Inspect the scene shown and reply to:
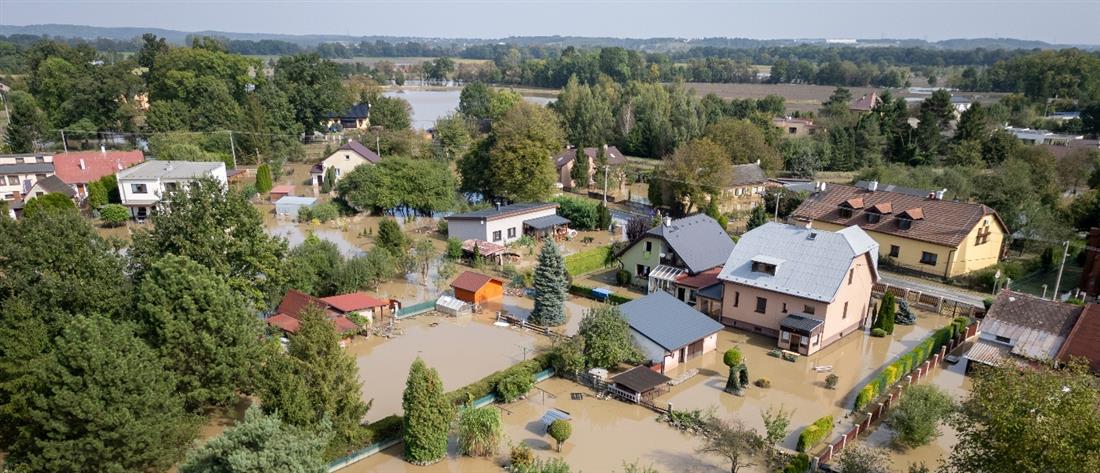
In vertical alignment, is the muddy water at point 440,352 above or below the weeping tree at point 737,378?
below

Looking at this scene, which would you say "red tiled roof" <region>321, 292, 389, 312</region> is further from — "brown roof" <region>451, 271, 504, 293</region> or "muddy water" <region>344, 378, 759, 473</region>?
"muddy water" <region>344, 378, 759, 473</region>

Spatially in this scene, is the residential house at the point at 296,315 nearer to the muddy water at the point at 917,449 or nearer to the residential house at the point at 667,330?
the residential house at the point at 667,330

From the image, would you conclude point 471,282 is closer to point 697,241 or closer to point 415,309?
point 415,309

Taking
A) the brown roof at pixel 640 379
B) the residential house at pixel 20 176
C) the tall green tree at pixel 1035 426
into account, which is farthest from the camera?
the residential house at pixel 20 176

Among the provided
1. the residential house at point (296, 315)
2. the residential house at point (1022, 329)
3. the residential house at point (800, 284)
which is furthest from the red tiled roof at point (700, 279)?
the residential house at point (296, 315)

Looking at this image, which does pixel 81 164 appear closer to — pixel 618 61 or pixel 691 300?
pixel 691 300

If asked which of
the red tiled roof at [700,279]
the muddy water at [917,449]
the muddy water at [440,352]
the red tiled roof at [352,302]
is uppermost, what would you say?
the red tiled roof at [700,279]

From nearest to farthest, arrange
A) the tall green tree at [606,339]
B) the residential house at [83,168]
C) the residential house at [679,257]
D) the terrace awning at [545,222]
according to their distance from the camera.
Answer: the tall green tree at [606,339] → the residential house at [679,257] → the terrace awning at [545,222] → the residential house at [83,168]
